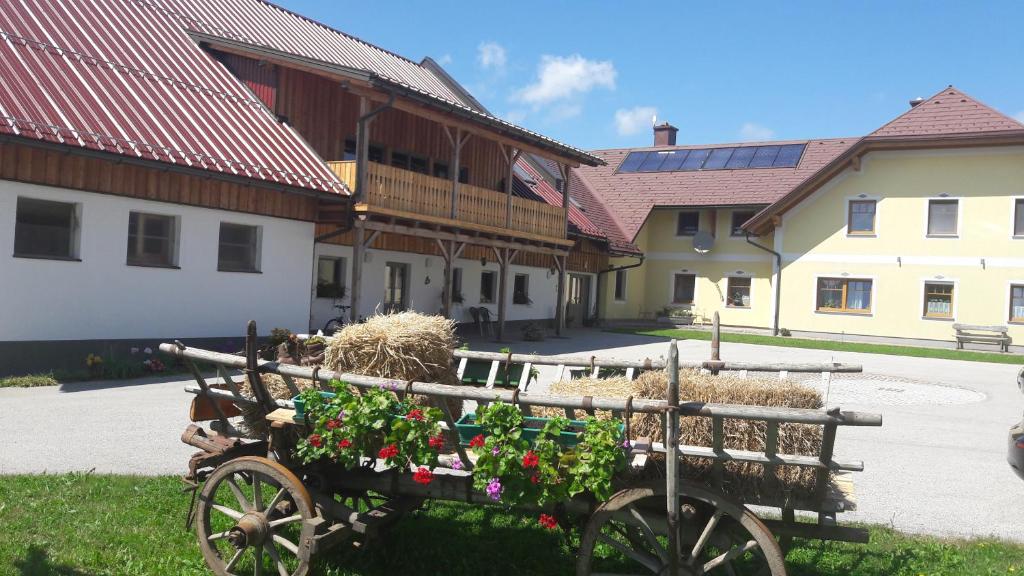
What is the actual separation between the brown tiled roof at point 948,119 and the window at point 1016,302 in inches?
205

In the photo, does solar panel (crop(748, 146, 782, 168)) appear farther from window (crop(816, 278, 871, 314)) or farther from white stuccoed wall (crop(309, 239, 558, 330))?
white stuccoed wall (crop(309, 239, 558, 330))

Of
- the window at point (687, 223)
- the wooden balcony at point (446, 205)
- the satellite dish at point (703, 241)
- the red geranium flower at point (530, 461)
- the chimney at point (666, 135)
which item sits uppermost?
the chimney at point (666, 135)

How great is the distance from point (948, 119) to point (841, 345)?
28.9ft

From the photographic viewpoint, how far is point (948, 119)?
2847 centimetres

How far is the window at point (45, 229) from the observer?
39.3 feet

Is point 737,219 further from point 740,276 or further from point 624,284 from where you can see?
point 624,284

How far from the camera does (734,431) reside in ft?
14.0

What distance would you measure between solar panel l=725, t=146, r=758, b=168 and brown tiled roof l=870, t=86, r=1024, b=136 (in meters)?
6.38

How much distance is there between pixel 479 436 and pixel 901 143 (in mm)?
28527

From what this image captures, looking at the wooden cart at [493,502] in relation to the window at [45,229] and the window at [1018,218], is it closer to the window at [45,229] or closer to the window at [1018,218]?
the window at [45,229]

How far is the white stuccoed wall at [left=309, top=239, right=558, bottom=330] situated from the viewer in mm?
18266

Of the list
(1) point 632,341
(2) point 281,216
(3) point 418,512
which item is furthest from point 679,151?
(3) point 418,512

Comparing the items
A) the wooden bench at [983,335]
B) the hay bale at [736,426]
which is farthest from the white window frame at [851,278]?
the hay bale at [736,426]

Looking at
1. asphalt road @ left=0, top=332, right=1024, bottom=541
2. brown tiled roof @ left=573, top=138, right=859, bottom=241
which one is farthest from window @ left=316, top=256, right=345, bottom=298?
brown tiled roof @ left=573, top=138, right=859, bottom=241
